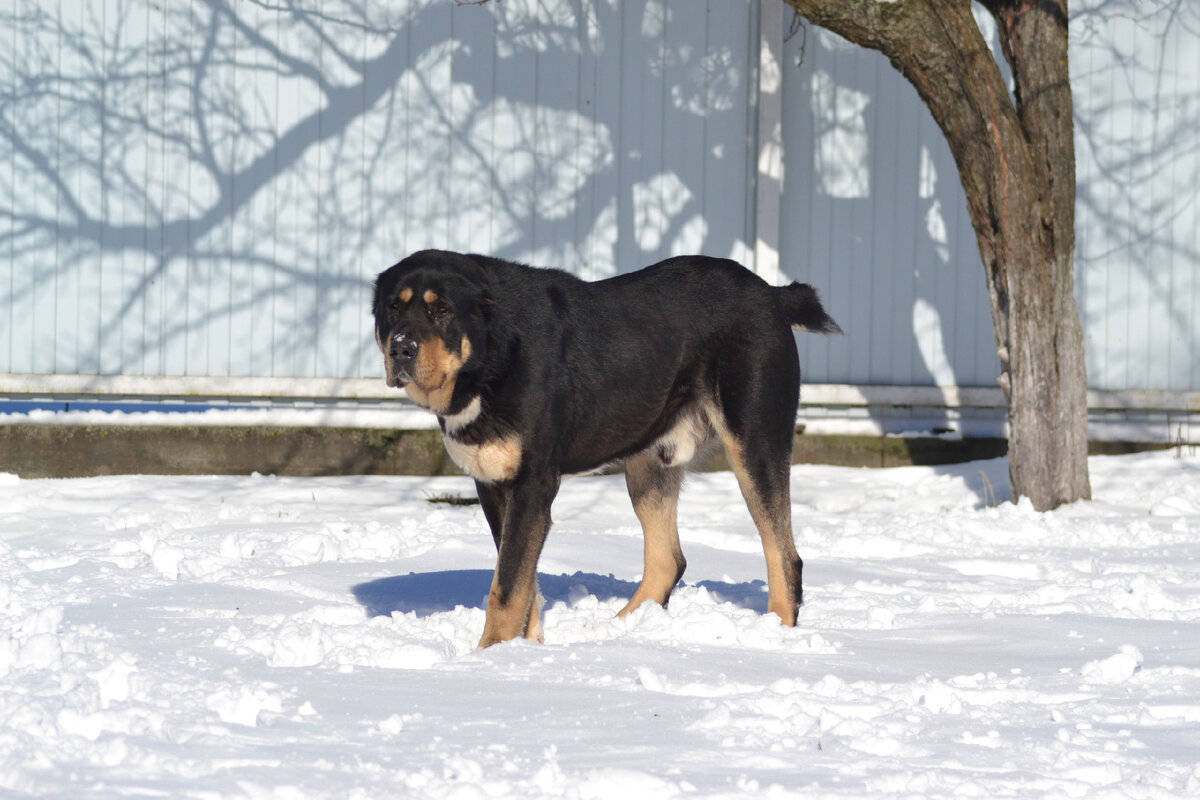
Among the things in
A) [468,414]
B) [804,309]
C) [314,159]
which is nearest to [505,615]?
[468,414]

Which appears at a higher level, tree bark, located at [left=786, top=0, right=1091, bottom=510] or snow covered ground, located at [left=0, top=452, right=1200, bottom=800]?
tree bark, located at [left=786, top=0, right=1091, bottom=510]

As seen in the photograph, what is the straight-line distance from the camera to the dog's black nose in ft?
12.7

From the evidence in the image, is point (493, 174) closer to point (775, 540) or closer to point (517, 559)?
point (775, 540)

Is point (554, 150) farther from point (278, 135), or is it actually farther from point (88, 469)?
point (88, 469)

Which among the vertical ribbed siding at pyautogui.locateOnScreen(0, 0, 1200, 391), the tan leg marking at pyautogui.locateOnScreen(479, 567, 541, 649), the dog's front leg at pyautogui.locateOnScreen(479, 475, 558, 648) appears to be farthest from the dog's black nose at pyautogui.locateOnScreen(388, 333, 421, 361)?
the vertical ribbed siding at pyautogui.locateOnScreen(0, 0, 1200, 391)

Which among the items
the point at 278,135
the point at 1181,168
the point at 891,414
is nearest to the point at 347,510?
the point at 278,135

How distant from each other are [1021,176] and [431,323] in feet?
15.2

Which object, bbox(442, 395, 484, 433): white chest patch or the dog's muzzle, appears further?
bbox(442, 395, 484, 433): white chest patch

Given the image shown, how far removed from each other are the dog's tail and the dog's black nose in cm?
179

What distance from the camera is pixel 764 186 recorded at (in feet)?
29.8

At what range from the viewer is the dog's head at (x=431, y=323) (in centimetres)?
391

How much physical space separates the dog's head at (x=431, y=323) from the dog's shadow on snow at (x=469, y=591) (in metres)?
1.10

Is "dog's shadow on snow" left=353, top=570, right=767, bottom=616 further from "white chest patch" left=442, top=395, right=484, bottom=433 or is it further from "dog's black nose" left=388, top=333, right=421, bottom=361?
"dog's black nose" left=388, top=333, right=421, bottom=361

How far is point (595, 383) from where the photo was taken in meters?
4.39
